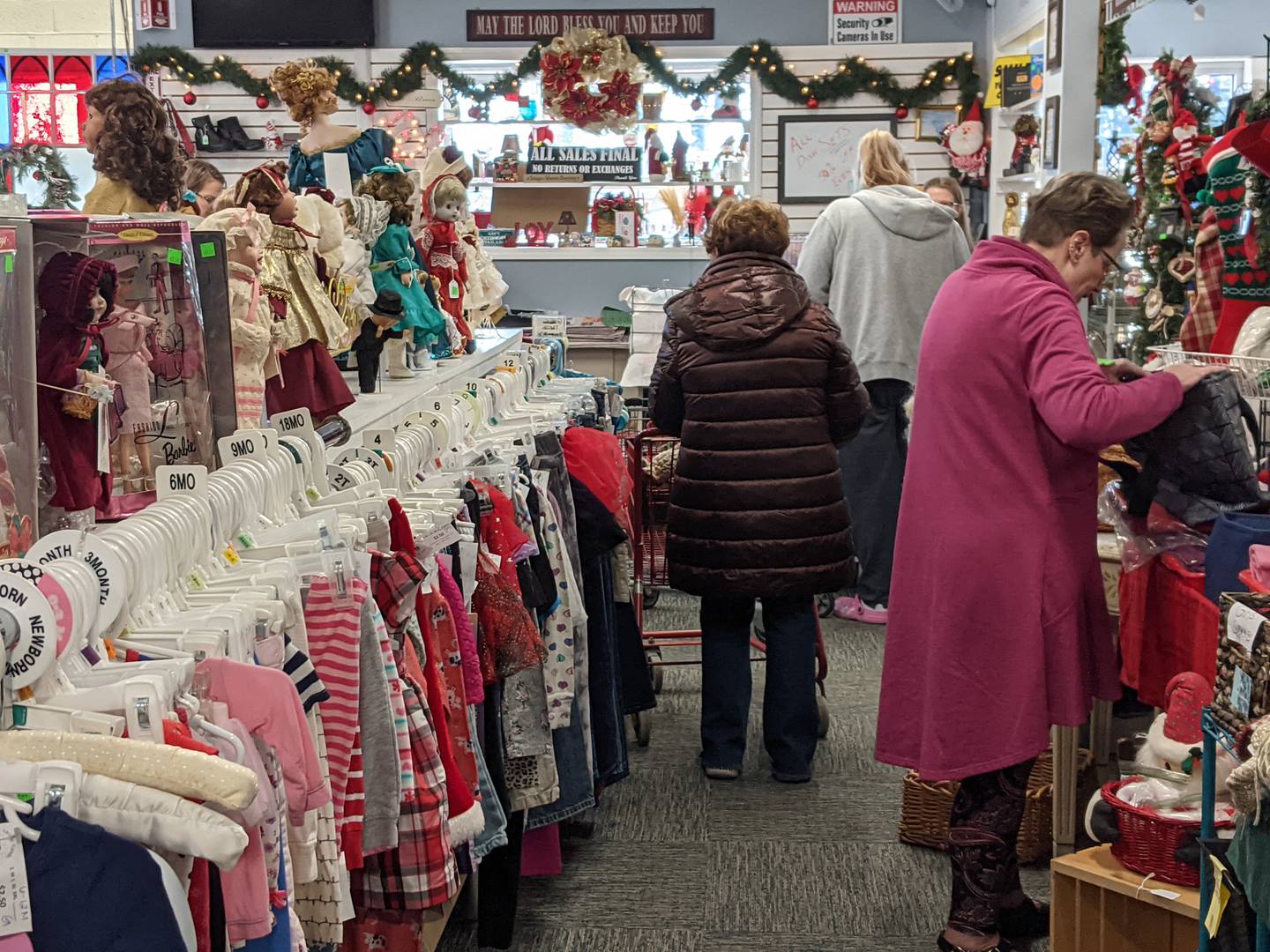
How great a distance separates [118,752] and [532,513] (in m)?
1.82

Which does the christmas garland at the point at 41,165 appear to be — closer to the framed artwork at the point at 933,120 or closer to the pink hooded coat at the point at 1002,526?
the framed artwork at the point at 933,120

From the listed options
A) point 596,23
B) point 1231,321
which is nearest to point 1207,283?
point 1231,321

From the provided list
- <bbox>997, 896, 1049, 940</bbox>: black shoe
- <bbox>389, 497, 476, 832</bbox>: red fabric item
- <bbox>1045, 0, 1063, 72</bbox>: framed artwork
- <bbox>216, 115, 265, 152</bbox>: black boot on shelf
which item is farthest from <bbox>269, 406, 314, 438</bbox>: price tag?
<bbox>216, 115, 265, 152</bbox>: black boot on shelf

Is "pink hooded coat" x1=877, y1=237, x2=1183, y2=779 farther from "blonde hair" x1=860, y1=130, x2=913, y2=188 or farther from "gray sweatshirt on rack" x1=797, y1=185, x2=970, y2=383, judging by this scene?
"blonde hair" x1=860, y1=130, x2=913, y2=188

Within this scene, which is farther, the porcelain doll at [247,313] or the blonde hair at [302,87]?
the blonde hair at [302,87]

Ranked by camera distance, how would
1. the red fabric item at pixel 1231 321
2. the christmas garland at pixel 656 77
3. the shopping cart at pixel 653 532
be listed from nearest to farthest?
the red fabric item at pixel 1231 321 → the shopping cart at pixel 653 532 → the christmas garland at pixel 656 77

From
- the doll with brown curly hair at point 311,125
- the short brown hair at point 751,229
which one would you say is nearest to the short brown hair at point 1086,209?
the short brown hair at point 751,229

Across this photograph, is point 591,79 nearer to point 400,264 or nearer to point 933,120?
point 933,120

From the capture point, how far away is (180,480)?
1.90 m

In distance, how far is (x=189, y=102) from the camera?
8.52 meters

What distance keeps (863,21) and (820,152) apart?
0.83m

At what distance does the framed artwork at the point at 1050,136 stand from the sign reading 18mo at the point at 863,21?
2904mm

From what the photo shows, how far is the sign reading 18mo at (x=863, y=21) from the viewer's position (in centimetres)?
832

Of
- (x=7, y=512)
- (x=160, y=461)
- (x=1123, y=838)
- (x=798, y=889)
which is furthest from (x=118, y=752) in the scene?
(x=798, y=889)
